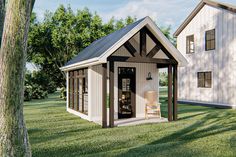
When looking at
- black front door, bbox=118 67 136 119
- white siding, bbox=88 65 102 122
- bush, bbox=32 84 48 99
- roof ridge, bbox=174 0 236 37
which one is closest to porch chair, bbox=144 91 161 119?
black front door, bbox=118 67 136 119

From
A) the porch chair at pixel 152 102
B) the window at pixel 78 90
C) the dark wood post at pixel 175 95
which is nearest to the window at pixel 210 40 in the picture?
the dark wood post at pixel 175 95

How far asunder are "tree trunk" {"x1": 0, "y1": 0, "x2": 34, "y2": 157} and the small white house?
5.05 metres

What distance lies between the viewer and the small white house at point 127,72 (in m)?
9.23

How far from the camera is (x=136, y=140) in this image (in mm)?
6762

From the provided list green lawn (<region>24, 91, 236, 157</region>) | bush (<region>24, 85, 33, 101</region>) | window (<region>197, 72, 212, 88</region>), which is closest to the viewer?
green lawn (<region>24, 91, 236, 157</region>)

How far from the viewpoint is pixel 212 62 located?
16.3 metres

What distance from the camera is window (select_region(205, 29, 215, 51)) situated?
16.4 m

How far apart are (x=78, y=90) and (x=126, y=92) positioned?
9.22 feet

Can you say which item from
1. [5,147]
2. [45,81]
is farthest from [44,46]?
[5,147]

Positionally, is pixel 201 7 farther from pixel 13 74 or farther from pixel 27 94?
pixel 27 94

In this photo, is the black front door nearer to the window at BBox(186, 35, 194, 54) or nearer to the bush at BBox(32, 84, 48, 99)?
the window at BBox(186, 35, 194, 54)

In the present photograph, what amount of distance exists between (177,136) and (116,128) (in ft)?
7.96

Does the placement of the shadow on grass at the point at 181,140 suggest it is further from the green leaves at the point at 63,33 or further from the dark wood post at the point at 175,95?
the green leaves at the point at 63,33

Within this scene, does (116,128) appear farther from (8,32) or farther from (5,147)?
(8,32)
